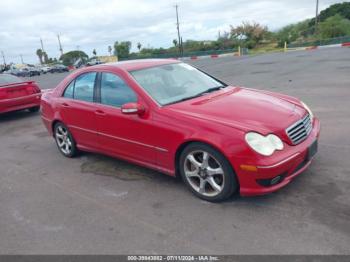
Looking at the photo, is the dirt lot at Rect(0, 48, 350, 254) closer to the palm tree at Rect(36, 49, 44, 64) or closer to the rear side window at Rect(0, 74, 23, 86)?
the rear side window at Rect(0, 74, 23, 86)

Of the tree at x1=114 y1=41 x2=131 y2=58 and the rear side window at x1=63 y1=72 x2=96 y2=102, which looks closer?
the rear side window at x1=63 y1=72 x2=96 y2=102

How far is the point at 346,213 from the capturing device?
337 centimetres

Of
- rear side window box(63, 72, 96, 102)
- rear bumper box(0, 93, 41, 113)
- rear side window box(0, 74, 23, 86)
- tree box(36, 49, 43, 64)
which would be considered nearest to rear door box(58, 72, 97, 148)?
rear side window box(63, 72, 96, 102)

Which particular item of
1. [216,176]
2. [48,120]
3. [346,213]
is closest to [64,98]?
[48,120]

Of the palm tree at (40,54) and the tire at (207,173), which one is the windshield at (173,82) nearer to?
the tire at (207,173)

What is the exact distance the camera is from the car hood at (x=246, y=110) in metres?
3.66

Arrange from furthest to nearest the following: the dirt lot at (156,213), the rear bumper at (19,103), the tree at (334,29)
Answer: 1. the tree at (334,29)
2. the rear bumper at (19,103)
3. the dirt lot at (156,213)

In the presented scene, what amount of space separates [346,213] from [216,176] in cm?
131

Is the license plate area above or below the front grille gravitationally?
below

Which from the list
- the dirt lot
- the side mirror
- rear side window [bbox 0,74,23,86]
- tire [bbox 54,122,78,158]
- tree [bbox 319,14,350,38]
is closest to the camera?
the dirt lot

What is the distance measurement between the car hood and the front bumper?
287 millimetres

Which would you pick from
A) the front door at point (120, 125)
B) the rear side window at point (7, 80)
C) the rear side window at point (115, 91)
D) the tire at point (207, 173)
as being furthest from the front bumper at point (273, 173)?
the rear side window at point (7, 80)

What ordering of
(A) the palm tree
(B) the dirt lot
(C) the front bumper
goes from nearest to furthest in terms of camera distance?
1. (B) the dirt lot
2. (C) the front bumper
3. (A) the palm tree

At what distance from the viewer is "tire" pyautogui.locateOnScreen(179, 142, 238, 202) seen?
364cm
